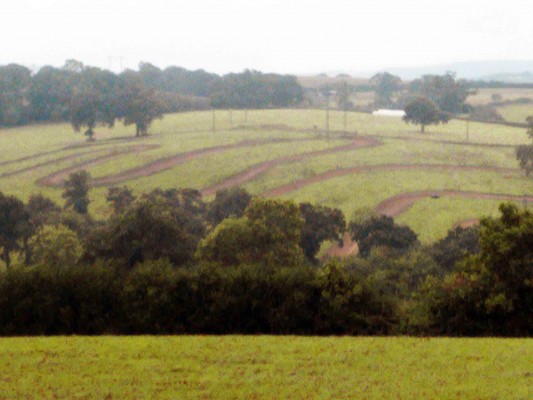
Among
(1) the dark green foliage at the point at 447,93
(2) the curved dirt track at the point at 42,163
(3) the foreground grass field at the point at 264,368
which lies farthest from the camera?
(1) the dark green foliage at the point at 447,93

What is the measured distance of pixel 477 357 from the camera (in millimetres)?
13609

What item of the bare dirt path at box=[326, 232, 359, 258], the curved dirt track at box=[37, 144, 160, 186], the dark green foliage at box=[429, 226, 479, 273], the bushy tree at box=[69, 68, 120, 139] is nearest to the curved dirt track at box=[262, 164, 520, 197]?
the bare dirt path at box=[326, 232, 359, 258]

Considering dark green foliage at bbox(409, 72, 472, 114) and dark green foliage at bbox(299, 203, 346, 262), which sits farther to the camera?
dark green foliage at bbox(409, 72, 472, 114)

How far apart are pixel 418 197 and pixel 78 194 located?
78.2 feet

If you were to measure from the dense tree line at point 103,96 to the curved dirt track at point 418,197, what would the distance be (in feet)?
110

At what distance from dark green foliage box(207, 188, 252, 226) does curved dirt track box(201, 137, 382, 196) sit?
1158 cm

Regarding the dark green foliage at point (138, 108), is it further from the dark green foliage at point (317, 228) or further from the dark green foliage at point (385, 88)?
the dark green foliage at point (317, 228)

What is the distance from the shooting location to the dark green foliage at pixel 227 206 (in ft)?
136

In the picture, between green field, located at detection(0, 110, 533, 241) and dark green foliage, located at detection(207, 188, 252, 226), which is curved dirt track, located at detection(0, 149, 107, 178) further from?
dark green foliage, located at detection(207, 188, 252, 226)

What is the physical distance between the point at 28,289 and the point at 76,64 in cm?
9524

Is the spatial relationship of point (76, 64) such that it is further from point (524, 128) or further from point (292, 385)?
point (292, 385)

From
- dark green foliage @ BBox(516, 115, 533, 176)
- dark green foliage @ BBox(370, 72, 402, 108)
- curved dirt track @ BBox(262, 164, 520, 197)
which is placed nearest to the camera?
dark green foliage @ BBox(516, 115, 533, 176)

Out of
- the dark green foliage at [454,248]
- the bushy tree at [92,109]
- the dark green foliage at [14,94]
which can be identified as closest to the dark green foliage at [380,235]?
the dark green foliage at [454,248]

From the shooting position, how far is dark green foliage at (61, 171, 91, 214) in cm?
4897
